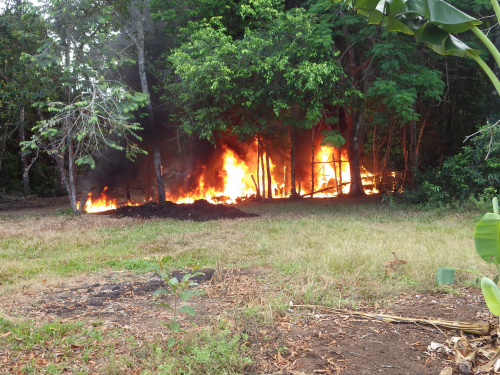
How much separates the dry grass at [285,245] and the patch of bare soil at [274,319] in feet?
2.08

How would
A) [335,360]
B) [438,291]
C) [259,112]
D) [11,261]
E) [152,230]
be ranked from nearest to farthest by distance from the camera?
[335,360] < [438,291] < [11,261] < [152,230] < [259,112]

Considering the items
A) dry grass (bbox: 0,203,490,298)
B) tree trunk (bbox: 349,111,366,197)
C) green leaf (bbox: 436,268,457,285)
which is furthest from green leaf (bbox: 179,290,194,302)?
tree trunk (bbox: 349,111,366,197)

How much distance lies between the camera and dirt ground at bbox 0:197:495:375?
3824mm

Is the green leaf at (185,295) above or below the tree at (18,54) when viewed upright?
below

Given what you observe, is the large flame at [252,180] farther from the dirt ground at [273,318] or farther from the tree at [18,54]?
the dirt ground at [273,318]

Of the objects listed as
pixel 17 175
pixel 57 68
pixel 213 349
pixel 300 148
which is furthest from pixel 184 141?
pixel 213 349

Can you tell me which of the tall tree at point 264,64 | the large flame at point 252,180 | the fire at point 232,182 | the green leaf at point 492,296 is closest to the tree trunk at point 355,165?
the large flame at point 252,180

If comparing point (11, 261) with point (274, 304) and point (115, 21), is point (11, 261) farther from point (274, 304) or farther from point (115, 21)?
point (115, 21)

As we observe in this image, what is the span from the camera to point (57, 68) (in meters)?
14.7

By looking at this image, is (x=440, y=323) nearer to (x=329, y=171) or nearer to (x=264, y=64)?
(x=264, y=64)

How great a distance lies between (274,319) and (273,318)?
2 centimetres

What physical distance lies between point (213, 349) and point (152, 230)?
8.16 m

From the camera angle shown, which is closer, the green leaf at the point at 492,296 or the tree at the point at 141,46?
the green leaf at the point at 492,296

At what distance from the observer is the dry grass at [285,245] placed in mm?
6461
